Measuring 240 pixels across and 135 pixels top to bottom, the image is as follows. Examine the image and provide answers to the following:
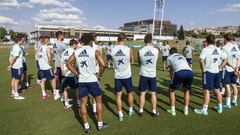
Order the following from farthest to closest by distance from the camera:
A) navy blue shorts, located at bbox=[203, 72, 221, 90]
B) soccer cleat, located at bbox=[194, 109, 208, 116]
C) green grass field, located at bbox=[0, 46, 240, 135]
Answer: soccer cleat, located at bbox=[194, 109, 208, 116], navy blue shorts, located at bbox=[203, 72, 221, 90], green grass field, located at bbox=[0, 46, 240, 135]

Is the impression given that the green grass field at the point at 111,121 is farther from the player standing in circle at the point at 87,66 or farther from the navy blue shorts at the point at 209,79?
the player standing in circle at the point at 87,66

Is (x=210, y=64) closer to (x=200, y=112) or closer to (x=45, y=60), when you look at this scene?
(x=200, y=112)

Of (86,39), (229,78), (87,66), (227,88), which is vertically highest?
(86,39)

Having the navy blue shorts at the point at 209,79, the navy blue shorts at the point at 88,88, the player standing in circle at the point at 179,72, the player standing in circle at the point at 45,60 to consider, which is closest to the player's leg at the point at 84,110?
the navy blue shorts at the point at 88,88

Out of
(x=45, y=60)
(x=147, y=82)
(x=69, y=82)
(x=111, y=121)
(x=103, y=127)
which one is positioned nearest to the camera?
(x=103, y=127)

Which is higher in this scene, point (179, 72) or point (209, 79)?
point (179, 72)

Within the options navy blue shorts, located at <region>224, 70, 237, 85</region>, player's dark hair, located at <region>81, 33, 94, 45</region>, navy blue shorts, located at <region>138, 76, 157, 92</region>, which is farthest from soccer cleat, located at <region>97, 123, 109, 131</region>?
navy blue shorts, located at <region>224, 70, 237, 85</region>

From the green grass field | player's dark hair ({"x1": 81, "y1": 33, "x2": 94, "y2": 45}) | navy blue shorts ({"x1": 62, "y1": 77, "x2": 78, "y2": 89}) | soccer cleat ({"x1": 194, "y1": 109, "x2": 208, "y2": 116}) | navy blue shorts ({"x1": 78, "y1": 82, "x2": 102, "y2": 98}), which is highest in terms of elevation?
player's dark hair ({"x1": 81, "y1": 33, "x2": 94, "y2": 45})

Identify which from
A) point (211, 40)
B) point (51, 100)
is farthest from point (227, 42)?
point (51, 100)

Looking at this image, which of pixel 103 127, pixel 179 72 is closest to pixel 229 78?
pixel 179 72

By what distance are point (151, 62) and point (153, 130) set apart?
1.77 meters

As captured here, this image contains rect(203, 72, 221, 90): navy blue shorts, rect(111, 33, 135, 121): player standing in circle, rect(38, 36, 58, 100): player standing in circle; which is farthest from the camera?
rect(38, 36, 58, 100): player standing in circle

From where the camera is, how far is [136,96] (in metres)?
9.77

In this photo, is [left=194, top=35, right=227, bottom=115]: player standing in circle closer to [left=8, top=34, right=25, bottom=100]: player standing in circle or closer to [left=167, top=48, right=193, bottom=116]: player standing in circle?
[left=167, top=48, right=193, bottom=116]: player standing in circle
